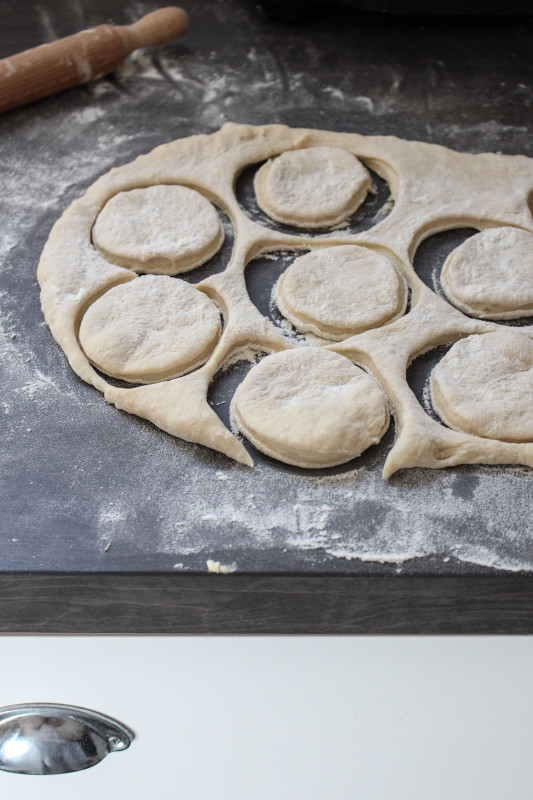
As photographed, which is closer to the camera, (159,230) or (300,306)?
(300,306)

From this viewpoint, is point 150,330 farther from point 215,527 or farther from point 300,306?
point 215,527

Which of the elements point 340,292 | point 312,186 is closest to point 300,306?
point 340,292

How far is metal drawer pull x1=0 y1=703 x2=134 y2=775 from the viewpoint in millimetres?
909

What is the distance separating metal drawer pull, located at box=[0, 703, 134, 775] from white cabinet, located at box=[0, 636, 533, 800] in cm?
2

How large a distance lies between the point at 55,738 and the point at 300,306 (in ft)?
2.20

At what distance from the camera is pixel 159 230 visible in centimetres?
109

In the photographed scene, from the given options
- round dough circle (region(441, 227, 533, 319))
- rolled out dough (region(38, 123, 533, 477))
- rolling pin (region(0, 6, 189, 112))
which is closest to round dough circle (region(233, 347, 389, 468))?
rolled out dough (region(38, 123, 533, 477))

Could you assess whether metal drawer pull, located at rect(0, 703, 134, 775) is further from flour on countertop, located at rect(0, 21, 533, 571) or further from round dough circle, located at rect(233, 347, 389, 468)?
round dough circle, located at rect(233, 347, 389, 468)

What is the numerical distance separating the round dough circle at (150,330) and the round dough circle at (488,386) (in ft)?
1.06

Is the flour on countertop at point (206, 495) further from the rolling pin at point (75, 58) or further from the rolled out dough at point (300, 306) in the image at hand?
the rolling pin at point (75, 58)

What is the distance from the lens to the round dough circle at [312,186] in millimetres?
1134

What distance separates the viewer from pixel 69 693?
2.93 ft

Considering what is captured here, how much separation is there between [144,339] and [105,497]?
0.80ft

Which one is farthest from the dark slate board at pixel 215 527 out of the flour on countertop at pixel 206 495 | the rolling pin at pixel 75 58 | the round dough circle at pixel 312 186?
the rolling pin at pixel 75 58
